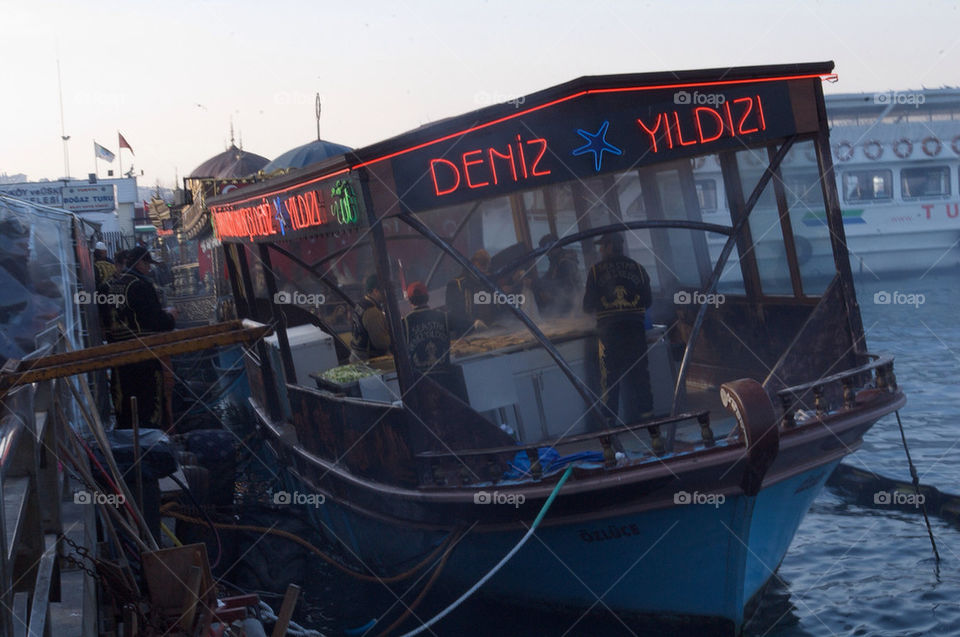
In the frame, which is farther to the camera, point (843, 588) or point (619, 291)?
point (843, 588)

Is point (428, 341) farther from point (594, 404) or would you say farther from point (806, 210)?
point (806, 210)

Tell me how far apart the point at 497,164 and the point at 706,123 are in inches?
58.0

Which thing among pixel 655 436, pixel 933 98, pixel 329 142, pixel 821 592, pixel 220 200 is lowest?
pixel 821 592

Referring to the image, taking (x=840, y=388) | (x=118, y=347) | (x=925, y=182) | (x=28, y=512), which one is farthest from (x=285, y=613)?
(x=925, y=182)

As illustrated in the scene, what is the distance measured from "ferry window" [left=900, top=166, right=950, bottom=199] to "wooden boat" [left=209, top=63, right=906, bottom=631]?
108 ft

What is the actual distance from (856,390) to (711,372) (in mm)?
2344

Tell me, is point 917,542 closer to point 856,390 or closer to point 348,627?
point 856,390

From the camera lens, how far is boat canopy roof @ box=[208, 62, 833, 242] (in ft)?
18.8

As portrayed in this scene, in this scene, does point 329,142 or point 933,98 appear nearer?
point 329,142

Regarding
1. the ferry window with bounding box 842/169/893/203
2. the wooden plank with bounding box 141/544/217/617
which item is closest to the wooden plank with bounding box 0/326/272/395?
the wooden plank with bounding box 141/544/217/617

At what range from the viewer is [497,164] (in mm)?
5785

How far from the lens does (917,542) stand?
928 cm

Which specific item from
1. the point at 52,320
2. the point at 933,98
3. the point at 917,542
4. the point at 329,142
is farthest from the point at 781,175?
the point at 933,98

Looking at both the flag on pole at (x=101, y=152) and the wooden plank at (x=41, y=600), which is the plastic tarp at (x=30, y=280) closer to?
the wooden plank at (x=41, y=600)
